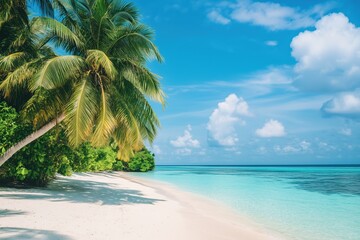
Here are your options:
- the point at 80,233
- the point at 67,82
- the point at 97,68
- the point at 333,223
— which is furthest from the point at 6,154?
the point at 333,223

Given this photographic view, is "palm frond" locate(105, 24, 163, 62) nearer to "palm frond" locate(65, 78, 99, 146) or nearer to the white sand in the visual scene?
"palm frond" locate(65, 78, 99, 146)

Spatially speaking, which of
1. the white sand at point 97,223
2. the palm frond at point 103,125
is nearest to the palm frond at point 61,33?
the palm frond at point 103,125

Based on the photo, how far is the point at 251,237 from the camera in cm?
802

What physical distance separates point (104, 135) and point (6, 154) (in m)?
2.86

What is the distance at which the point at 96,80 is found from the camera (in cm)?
998

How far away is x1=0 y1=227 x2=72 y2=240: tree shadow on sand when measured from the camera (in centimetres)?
Result: 541

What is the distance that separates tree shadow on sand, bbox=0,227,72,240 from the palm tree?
9.45ft

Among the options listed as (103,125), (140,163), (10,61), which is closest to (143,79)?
(103,125)

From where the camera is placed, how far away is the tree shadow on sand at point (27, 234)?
5.41 m

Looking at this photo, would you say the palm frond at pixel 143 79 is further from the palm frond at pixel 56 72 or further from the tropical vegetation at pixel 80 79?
the palm frond at pixel 56 72

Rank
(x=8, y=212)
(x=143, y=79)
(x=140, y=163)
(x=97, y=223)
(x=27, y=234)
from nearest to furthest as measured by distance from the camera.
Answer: (x=27, y=234), (x=97, y=223), (x=8, y=212), (x=143, y=79), (x=140, y=163)

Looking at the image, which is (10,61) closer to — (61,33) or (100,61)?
(61,33)

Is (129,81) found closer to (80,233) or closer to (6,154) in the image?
(6,154)

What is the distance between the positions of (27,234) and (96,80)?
547 centimetres
